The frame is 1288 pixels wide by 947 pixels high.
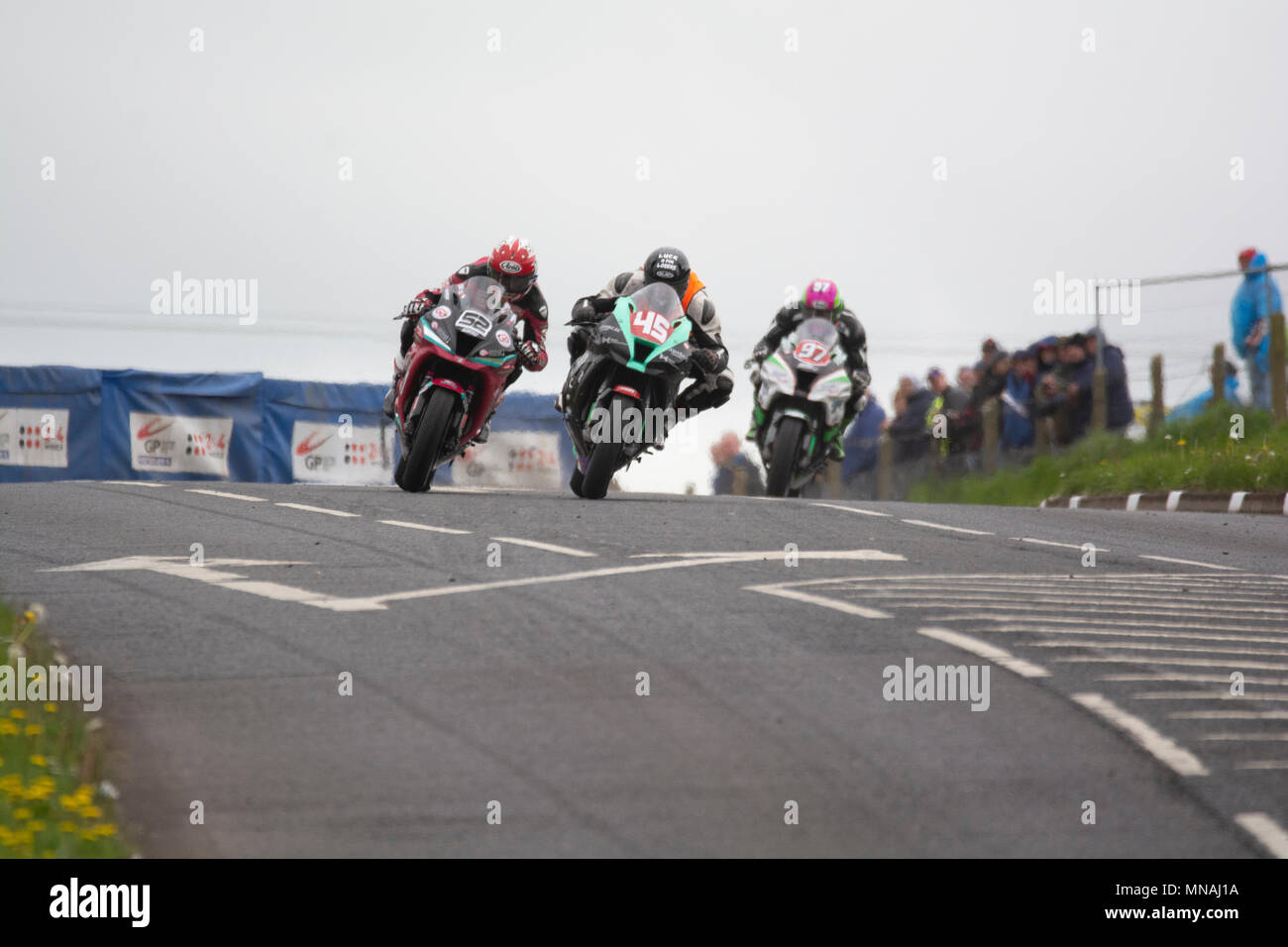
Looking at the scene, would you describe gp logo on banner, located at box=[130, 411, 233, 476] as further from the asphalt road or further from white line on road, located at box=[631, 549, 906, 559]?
white line on road, located at box=[631, 549, 906, 559]

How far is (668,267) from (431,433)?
2165 mm

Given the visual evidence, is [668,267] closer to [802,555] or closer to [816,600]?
[802,555]

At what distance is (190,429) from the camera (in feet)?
77.4

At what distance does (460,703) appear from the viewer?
6328mm

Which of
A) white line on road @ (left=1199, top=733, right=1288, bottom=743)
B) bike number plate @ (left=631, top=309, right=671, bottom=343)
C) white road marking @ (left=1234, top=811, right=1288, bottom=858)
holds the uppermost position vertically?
bike number plate @ (left=631, top=309, right=671, bottom=343)

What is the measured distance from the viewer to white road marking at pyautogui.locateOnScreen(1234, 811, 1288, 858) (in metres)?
5.16

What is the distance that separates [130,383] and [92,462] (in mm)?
1114

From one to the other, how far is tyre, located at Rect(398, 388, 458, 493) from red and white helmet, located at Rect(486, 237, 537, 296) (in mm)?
1324

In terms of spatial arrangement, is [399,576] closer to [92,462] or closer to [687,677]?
[687,677]

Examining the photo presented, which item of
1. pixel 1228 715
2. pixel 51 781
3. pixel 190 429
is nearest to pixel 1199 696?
pixel 1228 715

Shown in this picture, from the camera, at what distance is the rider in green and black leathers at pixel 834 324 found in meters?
17.4

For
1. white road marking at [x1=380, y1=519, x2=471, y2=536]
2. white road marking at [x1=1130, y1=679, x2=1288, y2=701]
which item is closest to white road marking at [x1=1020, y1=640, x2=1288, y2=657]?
white road marking at [x1=1130, y1=679, x2=1288, y2=701]

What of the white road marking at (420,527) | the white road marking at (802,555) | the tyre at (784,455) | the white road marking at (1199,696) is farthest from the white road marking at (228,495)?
the white road marking at (1199,696)
